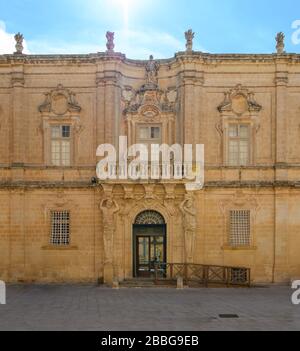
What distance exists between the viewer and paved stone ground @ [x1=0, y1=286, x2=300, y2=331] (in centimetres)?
1792

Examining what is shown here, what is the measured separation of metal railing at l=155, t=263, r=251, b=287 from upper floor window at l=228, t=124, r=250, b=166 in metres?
5.69

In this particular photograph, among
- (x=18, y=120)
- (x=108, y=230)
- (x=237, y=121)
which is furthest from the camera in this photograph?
(x=237, y=121)

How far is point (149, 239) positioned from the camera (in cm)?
2817

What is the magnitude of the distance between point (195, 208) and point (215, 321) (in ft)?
31.2

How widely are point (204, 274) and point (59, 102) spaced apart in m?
11.7

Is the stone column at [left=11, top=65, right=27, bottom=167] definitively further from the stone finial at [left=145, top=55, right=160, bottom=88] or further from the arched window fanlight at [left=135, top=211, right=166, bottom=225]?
the arched window fanlight at [left=135, top=211, right=166, bottom=225]

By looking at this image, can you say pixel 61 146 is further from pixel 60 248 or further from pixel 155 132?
pixel 60 248

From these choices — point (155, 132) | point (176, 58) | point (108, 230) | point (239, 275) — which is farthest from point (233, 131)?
point (108, 230)

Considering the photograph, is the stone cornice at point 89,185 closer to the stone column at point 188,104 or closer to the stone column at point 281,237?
the stone column at point 281,237

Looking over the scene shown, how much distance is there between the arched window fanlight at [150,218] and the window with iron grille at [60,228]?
368 centimetres

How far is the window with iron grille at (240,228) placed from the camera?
92.2ft

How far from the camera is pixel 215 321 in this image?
18.7 metres

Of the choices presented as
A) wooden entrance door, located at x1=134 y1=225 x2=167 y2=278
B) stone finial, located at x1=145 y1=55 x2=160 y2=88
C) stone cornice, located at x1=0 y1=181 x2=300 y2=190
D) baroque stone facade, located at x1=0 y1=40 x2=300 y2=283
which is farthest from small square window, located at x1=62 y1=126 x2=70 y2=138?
wooden entrance door, located at x1=134 y1=225 x2=167 y2=278

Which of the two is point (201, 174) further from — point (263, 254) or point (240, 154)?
point (263, 254)
